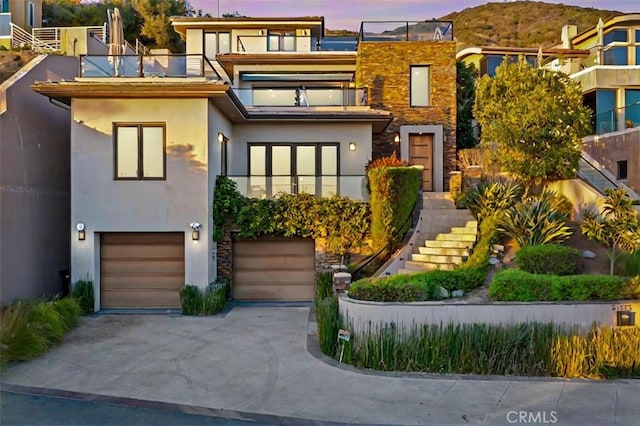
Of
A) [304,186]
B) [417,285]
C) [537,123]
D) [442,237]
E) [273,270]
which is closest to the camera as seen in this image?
[417,285]

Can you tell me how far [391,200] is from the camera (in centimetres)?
1371

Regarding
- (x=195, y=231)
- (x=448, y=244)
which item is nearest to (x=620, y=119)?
(x=448, y=244)

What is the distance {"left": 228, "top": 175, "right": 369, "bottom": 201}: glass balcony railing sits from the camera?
14.8 m

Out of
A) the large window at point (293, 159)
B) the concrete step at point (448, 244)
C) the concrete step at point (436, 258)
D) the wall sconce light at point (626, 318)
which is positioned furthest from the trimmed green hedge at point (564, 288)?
the large window at point (293, 159)

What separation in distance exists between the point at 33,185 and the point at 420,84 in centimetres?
1348

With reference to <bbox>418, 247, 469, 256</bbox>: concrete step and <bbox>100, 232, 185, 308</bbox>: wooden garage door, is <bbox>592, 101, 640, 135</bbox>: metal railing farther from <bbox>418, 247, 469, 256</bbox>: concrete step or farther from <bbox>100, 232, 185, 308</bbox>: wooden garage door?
<bbox>100, 232, 185, 308</bbox>: wooden garage door

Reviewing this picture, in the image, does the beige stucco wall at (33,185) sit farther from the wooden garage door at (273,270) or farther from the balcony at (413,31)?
the balcony at (413,31)

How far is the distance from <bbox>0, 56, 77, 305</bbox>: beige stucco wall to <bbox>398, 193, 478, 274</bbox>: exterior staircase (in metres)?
9.07

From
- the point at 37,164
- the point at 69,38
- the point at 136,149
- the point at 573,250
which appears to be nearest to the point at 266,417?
the point at 573,250

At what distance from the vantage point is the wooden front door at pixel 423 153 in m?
19.1

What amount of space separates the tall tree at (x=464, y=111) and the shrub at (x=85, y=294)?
14.8 m

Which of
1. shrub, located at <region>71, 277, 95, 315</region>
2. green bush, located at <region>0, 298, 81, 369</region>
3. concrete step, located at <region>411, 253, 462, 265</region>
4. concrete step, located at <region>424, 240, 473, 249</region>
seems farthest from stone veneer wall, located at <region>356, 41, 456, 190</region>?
green bush, located at <region>0, 298, 81, 369</region>

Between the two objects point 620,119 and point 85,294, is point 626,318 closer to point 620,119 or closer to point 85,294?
point 85,294

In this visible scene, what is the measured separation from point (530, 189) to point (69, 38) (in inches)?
650
